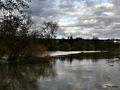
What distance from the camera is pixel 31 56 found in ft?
176

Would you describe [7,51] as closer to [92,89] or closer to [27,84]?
[27,84]

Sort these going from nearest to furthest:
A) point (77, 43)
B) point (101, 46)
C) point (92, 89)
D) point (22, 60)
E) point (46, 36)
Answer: point (92, 89) → point (22, 60) → point (46, 36) → point (77, 43) → point (101, 46)

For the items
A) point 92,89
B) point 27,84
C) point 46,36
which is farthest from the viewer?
point 46,36

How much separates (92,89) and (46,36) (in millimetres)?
86443

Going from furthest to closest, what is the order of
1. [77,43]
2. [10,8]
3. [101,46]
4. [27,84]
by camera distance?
[101,46] → [77,43] → [27,84] → [10,8]

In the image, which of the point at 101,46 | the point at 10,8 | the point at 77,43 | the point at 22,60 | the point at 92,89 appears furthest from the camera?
the point at 101,46

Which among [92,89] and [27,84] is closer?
[92,89]

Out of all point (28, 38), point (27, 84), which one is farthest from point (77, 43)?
point (27, 84)

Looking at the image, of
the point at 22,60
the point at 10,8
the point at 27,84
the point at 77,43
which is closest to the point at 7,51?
the point at 22,60

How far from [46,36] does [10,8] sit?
90.2m

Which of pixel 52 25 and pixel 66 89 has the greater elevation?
pixel 52 25

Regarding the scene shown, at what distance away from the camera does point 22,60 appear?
5150cm

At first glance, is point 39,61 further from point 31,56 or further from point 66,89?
point 66,89

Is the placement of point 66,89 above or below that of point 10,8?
below
